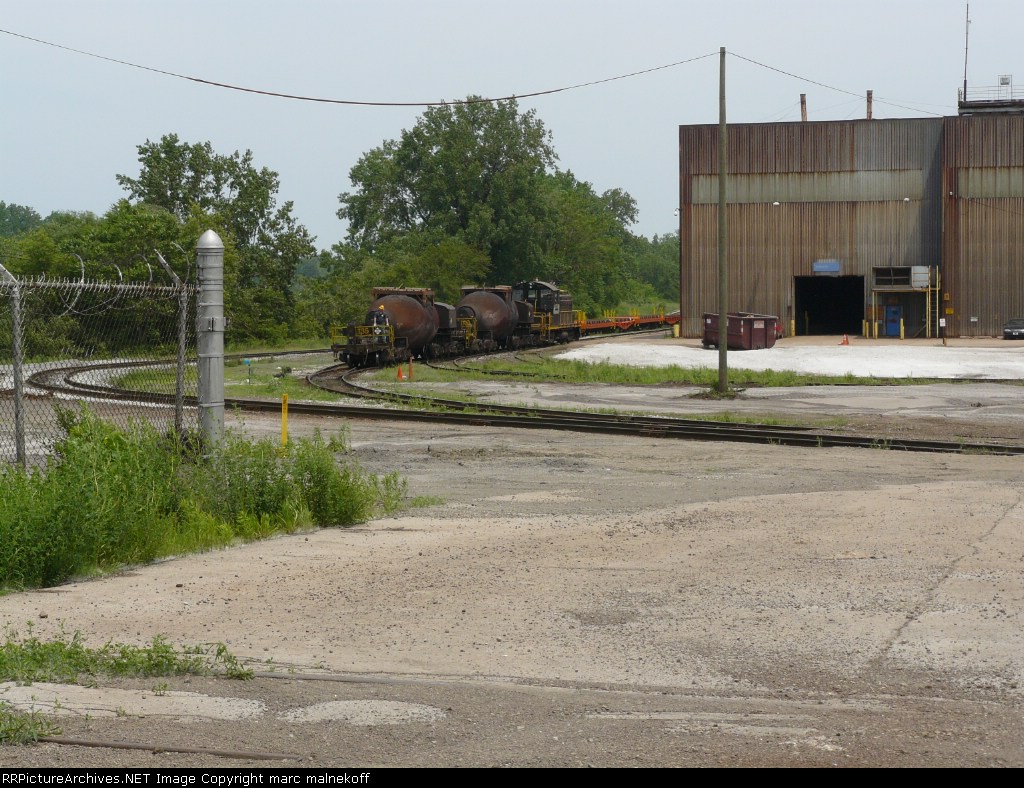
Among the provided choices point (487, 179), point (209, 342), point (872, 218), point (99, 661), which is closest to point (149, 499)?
point (209, 342)

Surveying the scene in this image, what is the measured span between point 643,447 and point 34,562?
12736mm

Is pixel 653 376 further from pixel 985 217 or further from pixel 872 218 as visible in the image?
pixel 985 217

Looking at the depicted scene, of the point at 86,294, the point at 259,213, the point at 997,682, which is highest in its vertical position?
the point at 259,213

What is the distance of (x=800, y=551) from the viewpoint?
1080 centimetres

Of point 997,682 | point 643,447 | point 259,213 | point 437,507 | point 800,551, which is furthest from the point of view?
point 259,213

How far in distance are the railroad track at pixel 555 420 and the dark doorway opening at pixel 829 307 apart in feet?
138

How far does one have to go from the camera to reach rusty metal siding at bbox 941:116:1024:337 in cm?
5862

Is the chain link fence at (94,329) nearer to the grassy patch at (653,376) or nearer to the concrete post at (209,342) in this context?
the concrete post at (209,342)

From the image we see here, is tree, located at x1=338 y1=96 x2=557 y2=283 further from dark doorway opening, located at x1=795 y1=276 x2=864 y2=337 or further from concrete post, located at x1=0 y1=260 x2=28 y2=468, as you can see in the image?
concrete post, located at x1=0 y1=260 x2=28 y2=468

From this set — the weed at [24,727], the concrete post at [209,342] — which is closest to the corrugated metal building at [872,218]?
the concrete post at [209,342]

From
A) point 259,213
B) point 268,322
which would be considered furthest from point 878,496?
point 259,213

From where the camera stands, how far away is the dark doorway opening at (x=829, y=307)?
223 ft

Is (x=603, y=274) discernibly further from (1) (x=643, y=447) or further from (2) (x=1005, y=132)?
(1) (x=643, y=447)

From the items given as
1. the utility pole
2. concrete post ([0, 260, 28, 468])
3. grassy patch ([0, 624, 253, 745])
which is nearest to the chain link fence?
concrete post ([0, 260, 28, 468])
